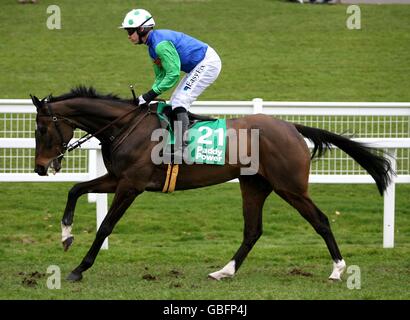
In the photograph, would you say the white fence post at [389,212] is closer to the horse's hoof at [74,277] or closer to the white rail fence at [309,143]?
the white rail fence at [309,143]

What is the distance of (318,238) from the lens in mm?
10727

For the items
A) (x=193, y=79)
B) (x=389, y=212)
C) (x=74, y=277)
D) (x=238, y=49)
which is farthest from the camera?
(x=238, y=49)

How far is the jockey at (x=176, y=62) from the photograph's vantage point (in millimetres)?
7980

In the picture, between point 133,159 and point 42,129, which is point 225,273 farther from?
point 42,129

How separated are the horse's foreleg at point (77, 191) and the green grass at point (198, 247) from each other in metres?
0.42

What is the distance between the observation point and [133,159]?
26.3 feet

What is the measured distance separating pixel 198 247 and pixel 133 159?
228cm

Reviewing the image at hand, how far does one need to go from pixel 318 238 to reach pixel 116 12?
32.7 feet

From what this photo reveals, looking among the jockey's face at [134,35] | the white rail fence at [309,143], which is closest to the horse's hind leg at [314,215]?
the white rail fence at [309,143]

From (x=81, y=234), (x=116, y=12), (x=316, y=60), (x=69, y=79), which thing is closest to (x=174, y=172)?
(x=81, y=234)
